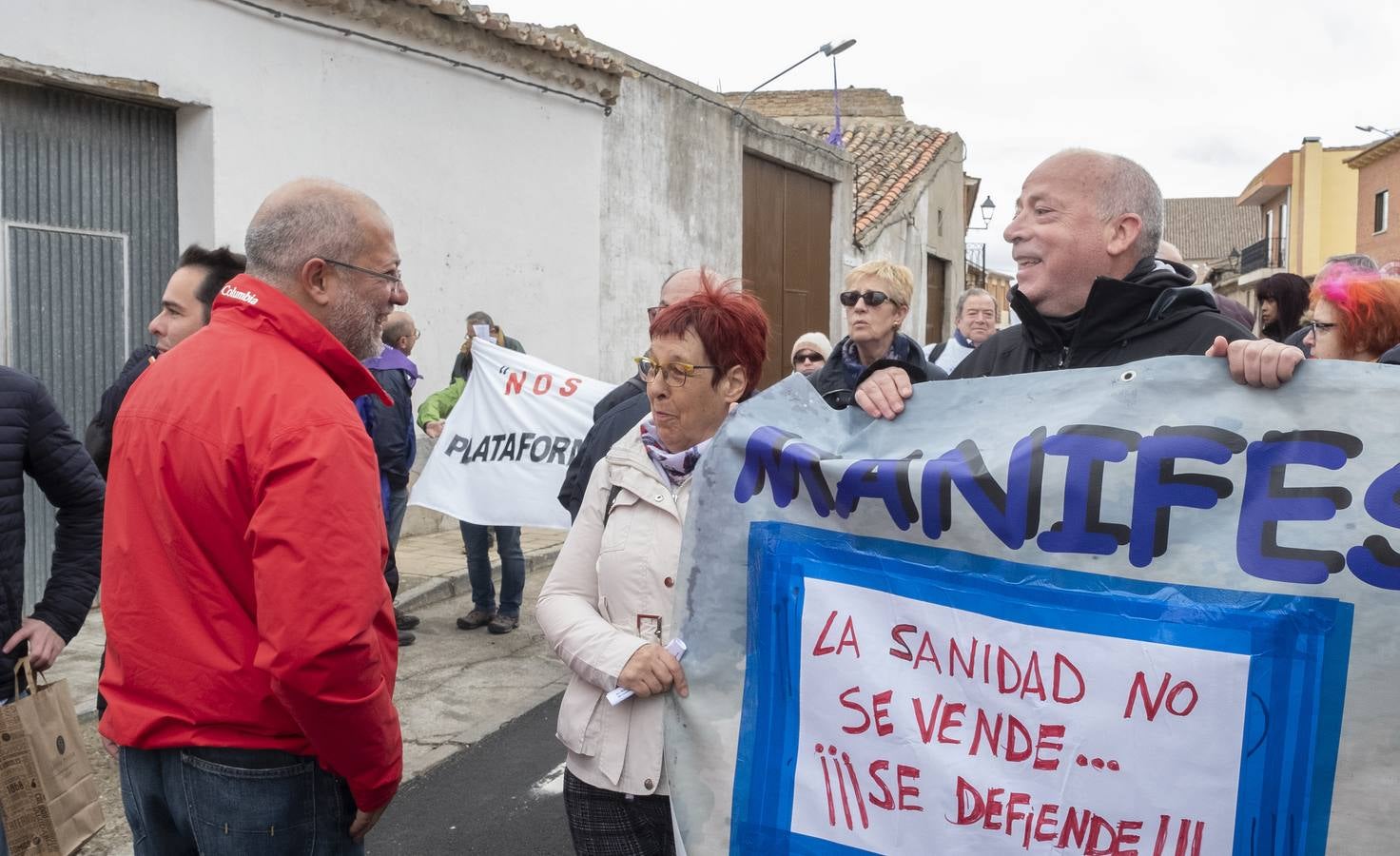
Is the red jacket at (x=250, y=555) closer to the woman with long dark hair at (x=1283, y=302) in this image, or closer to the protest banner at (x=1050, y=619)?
the protest banner at (x=1050, y=619)

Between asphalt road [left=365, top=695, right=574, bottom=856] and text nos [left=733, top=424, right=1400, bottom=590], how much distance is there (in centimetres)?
244

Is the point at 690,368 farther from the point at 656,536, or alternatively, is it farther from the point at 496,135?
the point at 496,135

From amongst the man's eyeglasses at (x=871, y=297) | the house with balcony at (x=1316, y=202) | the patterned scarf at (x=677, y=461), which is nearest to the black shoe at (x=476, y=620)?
the man's eyeglasses at (x=871, y=297)

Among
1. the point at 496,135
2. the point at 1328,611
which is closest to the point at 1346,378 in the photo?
the point at 1328,611

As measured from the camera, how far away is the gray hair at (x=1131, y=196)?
2600mm

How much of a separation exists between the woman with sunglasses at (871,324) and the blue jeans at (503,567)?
9.39 feet

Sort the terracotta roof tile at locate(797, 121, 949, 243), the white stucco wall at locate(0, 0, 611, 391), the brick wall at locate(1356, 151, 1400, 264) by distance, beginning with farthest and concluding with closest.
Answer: the brick wall at locate(1356, 151, 1400, 264) → the terracotta roof tile at locate(797, 121, 949, 243) → the white stucco wall at locate(0, 0, 611, 391)

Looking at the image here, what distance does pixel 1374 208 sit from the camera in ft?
121

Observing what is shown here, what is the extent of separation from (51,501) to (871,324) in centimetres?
314

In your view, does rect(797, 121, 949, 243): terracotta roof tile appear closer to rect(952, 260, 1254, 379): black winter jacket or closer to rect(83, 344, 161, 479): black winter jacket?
rect(83, 344, 161, 479): black winter jacket

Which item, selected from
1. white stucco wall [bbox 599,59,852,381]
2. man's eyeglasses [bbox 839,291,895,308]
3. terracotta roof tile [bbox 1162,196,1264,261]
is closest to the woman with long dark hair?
man's eyeglasses [bbox 839,291,895,308]

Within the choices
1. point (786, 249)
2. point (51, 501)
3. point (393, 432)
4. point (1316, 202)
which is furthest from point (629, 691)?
point (1316, 202)

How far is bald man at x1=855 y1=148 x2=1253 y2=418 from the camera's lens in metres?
2.49

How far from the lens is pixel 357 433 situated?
84.4 inches
